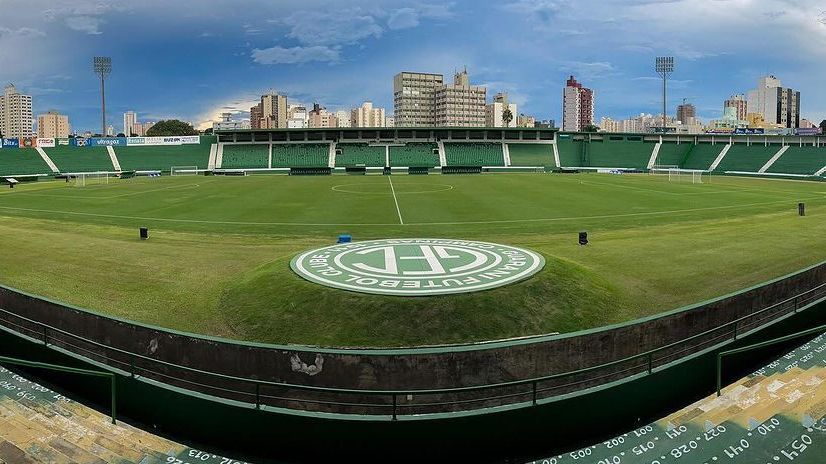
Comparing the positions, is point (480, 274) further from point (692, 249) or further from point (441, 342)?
point (692, 249)

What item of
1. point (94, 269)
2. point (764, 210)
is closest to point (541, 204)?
point (764, 210)

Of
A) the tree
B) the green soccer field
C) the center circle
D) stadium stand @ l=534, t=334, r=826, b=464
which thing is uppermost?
the tree

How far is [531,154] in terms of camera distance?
379 feet

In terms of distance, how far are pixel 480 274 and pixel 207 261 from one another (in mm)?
13550

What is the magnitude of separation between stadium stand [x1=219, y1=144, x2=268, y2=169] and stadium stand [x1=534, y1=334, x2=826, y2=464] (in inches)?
4108

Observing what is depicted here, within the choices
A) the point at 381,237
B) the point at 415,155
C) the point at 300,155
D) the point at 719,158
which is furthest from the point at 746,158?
the point at 381,237

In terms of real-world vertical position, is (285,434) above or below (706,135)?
below

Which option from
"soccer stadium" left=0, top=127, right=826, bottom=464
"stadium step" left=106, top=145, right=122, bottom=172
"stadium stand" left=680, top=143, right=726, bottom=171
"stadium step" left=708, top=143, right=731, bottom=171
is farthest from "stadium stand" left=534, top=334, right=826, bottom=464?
"stadium step" left=106, top=145, right=122, bottom=172

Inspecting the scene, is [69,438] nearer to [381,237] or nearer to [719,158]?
[381,237]

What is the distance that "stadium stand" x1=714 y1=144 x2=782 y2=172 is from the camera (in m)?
99.9

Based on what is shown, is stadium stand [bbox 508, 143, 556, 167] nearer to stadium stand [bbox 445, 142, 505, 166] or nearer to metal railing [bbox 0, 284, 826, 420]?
stadium stand [bbox 445, 142, 505, 166]

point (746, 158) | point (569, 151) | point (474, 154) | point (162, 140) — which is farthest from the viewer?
point (569, 151)

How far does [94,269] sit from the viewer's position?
78.0ft

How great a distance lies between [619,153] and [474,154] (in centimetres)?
2919
